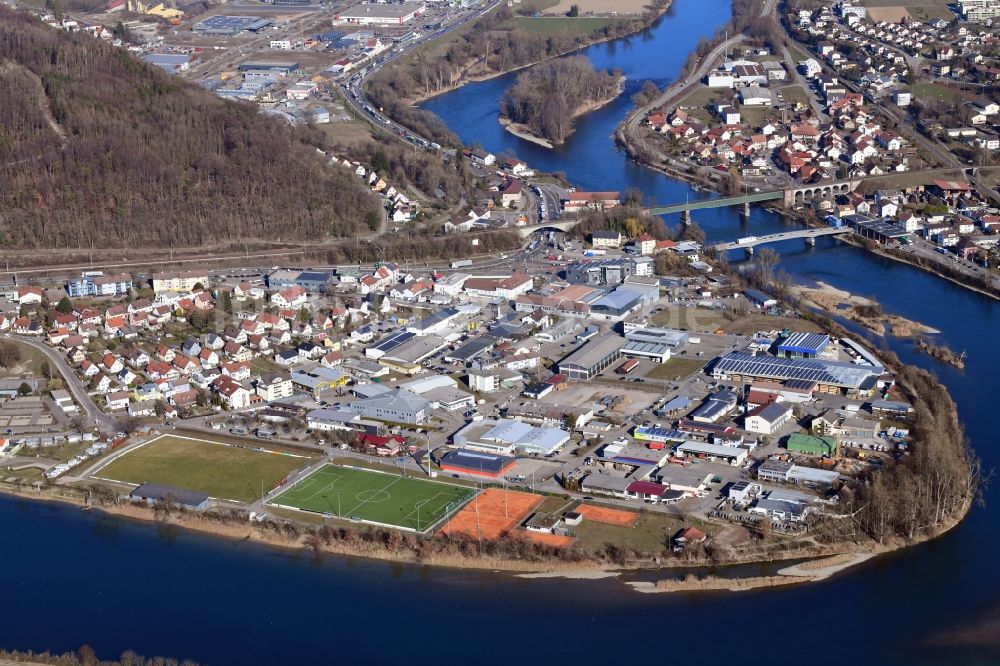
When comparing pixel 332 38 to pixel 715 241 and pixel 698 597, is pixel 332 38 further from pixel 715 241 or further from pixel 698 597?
pixel 698 597

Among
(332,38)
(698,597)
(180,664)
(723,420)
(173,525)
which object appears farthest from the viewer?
(332,38)

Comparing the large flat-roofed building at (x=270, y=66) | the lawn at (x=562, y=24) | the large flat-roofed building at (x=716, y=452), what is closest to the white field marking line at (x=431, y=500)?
the large flat-roofed building at (x=716, y=452)

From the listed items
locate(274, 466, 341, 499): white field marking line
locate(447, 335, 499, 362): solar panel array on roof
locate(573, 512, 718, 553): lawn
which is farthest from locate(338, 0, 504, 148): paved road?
locate(573, 512, 718, 553): lawn

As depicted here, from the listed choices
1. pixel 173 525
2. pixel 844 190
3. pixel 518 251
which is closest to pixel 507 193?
pixel 518 251

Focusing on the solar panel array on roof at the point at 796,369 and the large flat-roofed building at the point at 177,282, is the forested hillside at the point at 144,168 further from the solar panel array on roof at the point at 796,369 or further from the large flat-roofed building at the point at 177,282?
the solar panel array on roof at the point at 796,369

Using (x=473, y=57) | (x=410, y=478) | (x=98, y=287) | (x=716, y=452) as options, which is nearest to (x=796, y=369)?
(x=716, y=452)

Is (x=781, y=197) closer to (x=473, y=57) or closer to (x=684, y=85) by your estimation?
(x=684, y=85)
